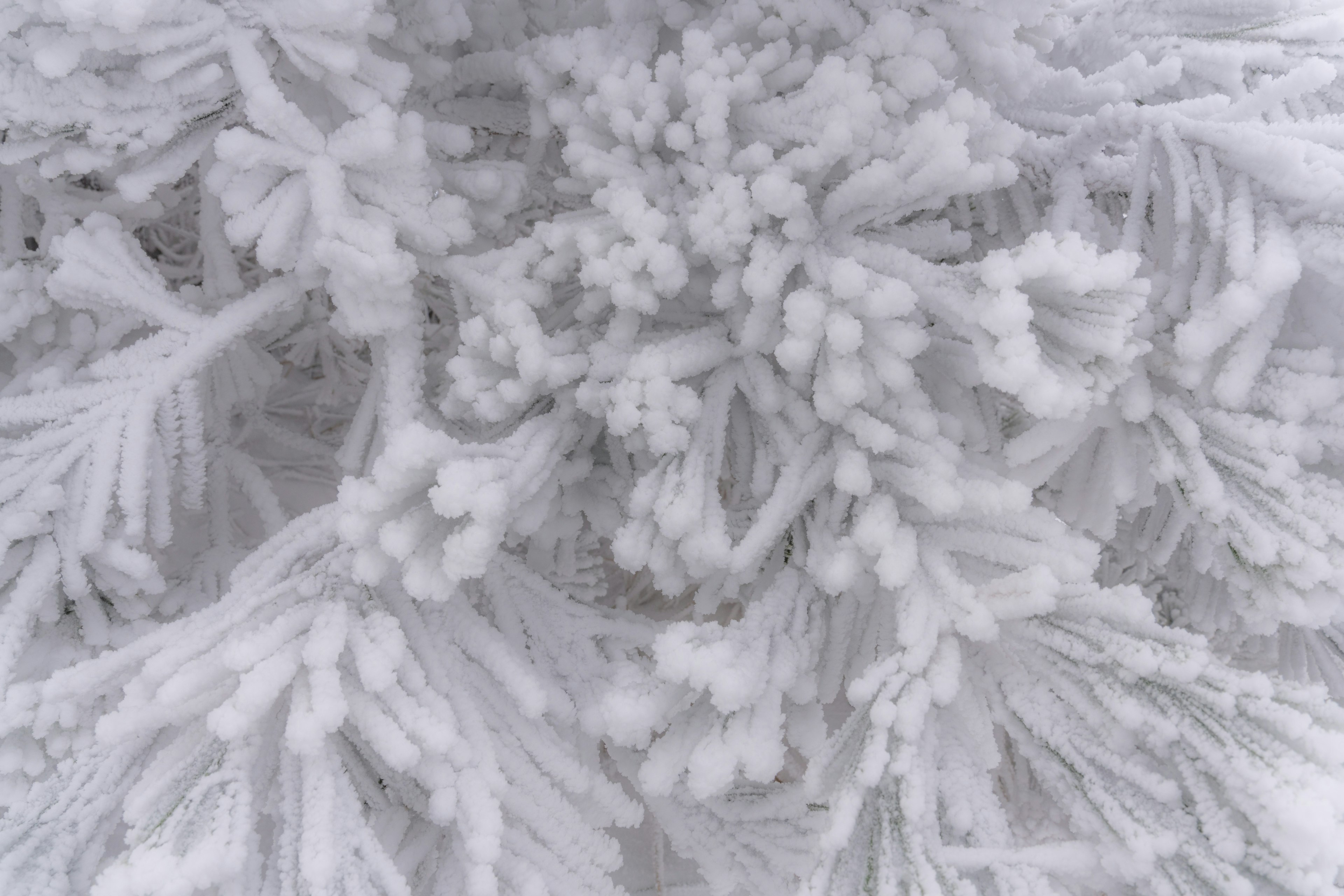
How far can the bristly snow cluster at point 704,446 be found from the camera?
0.48 m

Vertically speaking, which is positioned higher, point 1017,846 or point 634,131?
point 634,131

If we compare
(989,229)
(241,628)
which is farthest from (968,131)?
(241,628)

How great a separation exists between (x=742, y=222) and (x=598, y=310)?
0.35 feet

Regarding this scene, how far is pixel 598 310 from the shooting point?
0.58m

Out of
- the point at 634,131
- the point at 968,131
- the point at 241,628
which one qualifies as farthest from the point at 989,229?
the point at 241,628

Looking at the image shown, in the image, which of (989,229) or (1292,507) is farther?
(989,229)

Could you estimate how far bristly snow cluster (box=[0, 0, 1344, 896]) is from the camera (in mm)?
477

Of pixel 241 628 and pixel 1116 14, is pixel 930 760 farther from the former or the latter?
pixel 1116 14

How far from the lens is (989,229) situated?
0.61m

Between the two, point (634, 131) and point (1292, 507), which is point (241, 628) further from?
point (1292, 507)

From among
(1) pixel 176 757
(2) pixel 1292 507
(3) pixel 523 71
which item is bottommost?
(1) pixel 176 757

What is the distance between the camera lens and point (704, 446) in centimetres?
55

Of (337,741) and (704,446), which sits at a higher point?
(704,446)

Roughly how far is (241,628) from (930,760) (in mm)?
374
